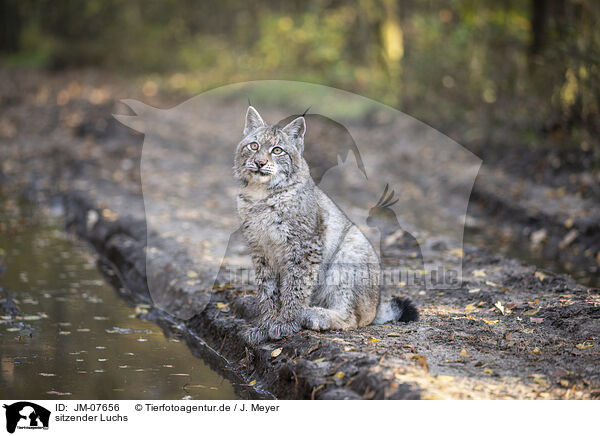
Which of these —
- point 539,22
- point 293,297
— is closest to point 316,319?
point 293,297

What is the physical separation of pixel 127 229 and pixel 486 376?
812cm

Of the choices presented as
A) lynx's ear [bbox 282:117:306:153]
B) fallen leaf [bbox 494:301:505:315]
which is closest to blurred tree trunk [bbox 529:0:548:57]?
fallen leaf [bbox 494:301:505:315]

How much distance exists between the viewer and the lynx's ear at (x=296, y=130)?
22.3ft

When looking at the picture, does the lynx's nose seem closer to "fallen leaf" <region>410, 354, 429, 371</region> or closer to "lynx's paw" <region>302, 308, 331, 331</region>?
"lynx's paw" <region>302, 308, 331, 331</region>

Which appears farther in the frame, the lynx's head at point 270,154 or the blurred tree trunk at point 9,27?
the blurred tree trunk at point 9,27

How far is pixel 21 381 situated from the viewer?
6910 millimetres

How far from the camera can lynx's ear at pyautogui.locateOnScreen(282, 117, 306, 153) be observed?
22.3ft

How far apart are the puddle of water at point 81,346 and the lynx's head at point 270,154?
215 cm

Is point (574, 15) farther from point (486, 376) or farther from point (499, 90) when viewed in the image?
point (486, 376)

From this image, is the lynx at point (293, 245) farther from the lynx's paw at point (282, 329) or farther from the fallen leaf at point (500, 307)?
the fallen leaf at point (500, 307)

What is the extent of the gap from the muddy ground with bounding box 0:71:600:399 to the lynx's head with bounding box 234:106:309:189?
1.59 metres

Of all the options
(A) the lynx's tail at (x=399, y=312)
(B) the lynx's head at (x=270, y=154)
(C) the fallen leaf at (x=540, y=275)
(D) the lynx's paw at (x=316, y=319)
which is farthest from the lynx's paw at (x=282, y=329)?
(C) the fallen leaf at (x=540, y=275)

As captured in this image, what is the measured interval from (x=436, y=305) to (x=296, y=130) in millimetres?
3069

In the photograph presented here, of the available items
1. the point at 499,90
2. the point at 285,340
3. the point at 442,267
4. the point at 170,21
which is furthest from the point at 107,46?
the point at 285,340
